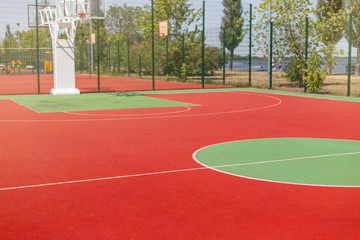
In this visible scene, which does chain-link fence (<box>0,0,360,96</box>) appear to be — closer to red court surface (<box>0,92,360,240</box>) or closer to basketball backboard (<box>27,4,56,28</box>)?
basketball backboard (<box>27,4,56,28</box>)

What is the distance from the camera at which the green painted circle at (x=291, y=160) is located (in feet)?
15.3

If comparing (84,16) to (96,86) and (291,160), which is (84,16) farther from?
(291,160)

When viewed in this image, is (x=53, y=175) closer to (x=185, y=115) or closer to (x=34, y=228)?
(x=34, y=228)

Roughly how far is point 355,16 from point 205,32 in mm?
12298

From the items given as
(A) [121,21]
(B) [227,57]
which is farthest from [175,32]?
(A) [121,21]

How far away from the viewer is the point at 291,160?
17.9ft

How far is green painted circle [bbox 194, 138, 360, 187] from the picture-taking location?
183 inches

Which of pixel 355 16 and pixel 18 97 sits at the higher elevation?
pixel 355 16

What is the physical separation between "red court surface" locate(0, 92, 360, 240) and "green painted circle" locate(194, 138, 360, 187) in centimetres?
23

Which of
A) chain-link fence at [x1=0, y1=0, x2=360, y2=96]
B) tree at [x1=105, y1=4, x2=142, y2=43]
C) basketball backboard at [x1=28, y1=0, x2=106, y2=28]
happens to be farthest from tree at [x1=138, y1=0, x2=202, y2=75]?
tree at [x1=105, y1=4, x2=142, y2=43]

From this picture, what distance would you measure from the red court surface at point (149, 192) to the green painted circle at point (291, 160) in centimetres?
23

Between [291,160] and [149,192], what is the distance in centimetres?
200

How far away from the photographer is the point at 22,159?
5.56 metres

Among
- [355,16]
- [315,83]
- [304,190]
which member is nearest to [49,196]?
[304,190]
